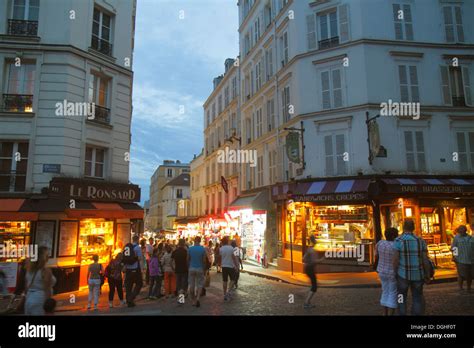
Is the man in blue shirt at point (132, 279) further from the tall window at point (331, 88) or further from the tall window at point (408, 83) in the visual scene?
the tall window at point (408, 83)

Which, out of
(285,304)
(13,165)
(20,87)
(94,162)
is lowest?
(285,304)

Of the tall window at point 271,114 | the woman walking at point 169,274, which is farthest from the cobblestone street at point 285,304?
the tall window at point 271,114

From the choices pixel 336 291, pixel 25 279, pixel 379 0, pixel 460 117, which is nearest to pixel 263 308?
pixel 336 291

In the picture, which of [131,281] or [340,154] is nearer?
[131,281]

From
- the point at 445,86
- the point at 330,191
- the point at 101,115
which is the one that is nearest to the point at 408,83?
the point at 445,86

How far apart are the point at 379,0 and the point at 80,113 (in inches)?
597

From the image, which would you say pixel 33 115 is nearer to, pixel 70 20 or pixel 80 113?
pixel 80 113

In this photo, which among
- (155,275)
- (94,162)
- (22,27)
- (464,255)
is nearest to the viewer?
(464,255)

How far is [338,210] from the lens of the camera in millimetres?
16344

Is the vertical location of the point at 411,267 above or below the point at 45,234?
below

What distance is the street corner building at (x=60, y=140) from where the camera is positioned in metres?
12.2

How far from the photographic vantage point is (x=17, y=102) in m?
13.1

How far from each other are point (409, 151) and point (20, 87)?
55.7 feet

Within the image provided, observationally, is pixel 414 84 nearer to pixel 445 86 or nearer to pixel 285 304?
pixel 445 86
